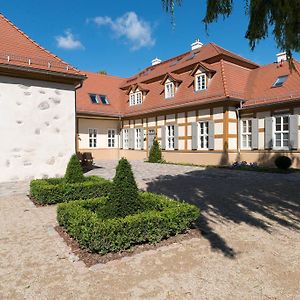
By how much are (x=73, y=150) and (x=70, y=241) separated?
8038 millimetres

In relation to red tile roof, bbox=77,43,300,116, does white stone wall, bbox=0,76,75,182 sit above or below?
below

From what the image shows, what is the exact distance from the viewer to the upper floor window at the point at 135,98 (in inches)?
925

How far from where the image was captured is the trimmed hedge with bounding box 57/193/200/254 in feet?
13.9

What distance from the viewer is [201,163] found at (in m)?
18.1

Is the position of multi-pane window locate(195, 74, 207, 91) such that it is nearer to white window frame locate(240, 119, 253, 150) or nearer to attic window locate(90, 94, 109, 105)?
white window frame locate(240, 119, 253, 150)

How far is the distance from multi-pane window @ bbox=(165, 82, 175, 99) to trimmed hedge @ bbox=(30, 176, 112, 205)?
13.4 m

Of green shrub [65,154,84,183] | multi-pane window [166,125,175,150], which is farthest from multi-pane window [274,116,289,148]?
green shrub [65,154,84,183]

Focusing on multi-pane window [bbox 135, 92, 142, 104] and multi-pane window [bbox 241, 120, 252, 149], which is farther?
multi-pane window [bbox 135, 92, 142, 104]

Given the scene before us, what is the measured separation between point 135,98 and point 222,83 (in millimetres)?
8825

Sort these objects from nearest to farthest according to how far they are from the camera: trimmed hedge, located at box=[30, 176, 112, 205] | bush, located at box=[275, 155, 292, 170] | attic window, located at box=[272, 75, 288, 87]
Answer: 1. trimmed hedge, located at box=[30, 176, 112, 205]
2. bush, located at box=[275, 155, 292, 170]
3. attic window, located at box=[272, 75, 288, 87]

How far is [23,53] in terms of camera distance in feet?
37.9

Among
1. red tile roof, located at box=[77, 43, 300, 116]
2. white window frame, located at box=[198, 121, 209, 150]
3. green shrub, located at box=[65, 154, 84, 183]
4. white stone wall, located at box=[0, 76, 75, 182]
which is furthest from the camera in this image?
white window frame, located at box=[198, 121, 209, 150]

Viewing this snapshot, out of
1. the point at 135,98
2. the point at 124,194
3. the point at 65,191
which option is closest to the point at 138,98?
the point at 135,98

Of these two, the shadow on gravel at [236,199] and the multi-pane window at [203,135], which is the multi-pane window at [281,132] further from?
the multi-pane window at [203,135]
